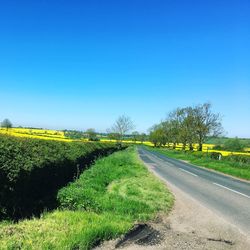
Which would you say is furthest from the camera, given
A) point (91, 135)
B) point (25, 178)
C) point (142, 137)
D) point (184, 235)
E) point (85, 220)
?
point (142, 137)

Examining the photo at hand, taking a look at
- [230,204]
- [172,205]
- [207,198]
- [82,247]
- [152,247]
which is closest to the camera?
[82,247]

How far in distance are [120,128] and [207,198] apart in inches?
2978

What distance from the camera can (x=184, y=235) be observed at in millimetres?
8141

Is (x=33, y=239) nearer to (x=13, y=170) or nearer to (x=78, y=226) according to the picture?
(x=78, y=226)

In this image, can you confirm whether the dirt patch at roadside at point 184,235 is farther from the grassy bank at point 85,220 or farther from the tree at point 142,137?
the tree at point 142,137

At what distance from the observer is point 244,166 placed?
33750 millimetres

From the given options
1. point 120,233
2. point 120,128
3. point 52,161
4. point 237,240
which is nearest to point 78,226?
point 120,233

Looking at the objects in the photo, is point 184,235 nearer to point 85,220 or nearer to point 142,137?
point 85,220

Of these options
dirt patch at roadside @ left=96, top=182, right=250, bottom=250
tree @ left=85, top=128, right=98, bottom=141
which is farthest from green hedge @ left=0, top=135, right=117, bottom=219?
tree @ left=85, top=128, right=98, bottom=141

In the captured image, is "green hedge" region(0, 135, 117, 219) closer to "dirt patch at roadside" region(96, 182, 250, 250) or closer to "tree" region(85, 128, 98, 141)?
"dirt patch at roadside" region(96, 182, 250, 250)

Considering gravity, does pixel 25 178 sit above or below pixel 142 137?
below

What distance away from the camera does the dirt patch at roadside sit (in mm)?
7220

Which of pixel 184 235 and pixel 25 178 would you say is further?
pixel 25 178

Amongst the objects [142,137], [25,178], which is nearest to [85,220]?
[25,178]
